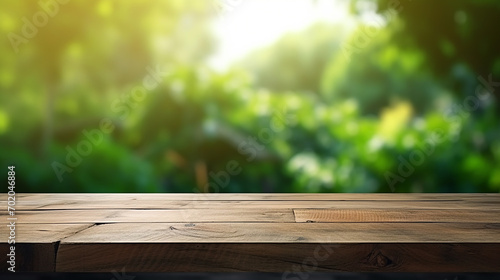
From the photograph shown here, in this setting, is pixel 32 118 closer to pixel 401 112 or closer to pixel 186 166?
pixel 186 166

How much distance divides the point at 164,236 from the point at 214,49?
2.39 m

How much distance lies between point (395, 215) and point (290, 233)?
0.26 metres

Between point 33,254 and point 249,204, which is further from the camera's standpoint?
point 249,204

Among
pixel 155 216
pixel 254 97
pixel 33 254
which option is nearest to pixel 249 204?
pixel 155 216

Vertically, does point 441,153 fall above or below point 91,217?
above

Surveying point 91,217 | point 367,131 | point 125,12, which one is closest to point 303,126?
point 367,131

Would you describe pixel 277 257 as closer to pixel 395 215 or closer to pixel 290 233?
pixel 290 233

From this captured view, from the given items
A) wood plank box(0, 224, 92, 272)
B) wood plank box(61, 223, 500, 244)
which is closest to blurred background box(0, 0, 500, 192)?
wood plank box(61, 223, 500, 244)

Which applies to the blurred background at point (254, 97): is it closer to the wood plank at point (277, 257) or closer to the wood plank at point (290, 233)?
the wood plank at point (290, 233)

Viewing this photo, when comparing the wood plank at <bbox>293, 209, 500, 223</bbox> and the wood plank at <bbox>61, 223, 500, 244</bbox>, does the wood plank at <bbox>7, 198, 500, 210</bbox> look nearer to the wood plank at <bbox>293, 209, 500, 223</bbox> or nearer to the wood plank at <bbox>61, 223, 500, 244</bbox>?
the wood plank at <bbox>293, 209, 500, 223</bbox>

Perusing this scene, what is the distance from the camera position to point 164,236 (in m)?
0.72

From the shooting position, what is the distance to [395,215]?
0.92 meters

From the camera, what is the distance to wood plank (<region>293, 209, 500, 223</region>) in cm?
86

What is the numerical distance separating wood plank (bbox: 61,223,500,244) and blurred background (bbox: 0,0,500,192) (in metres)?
2.11
